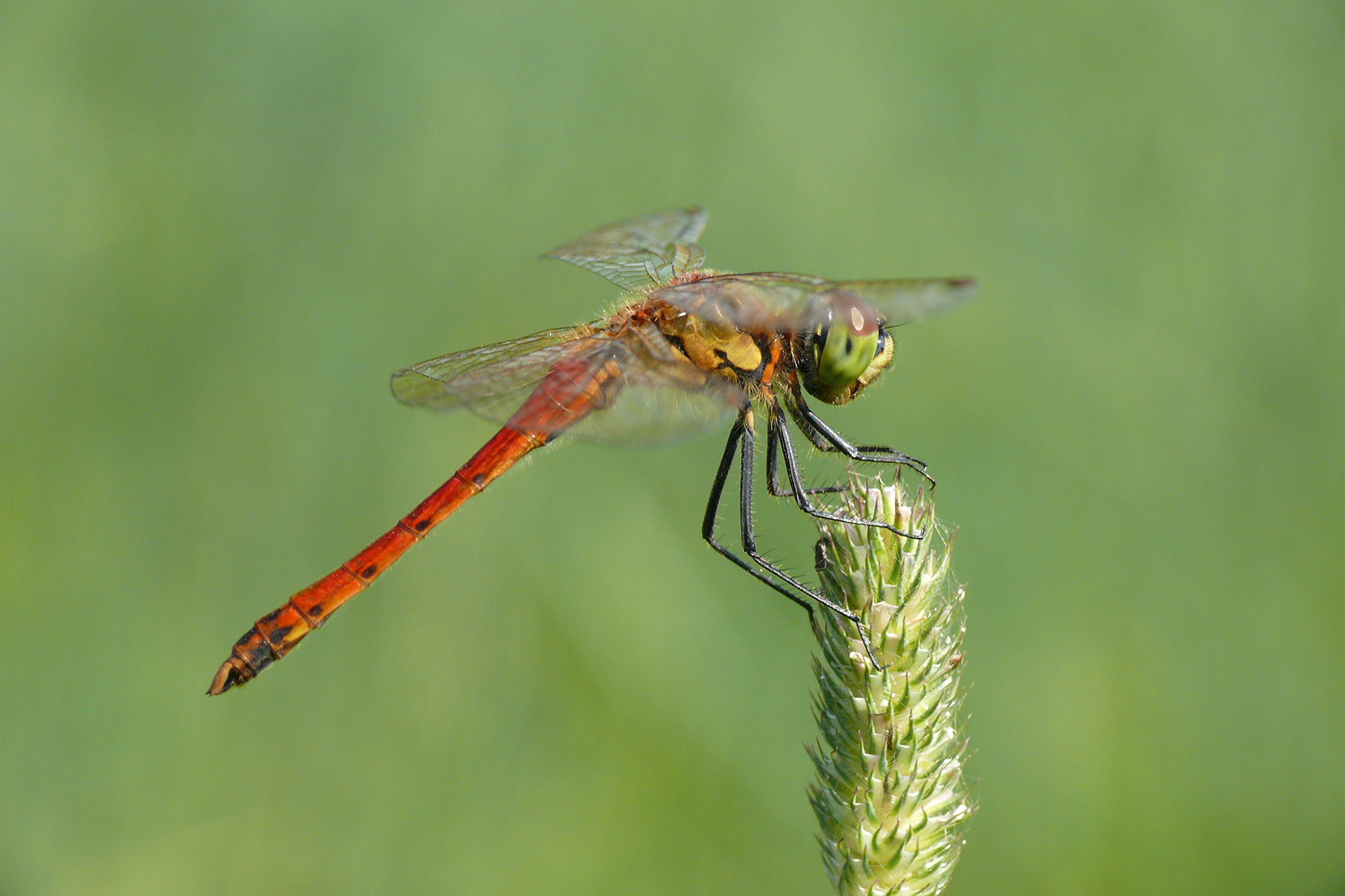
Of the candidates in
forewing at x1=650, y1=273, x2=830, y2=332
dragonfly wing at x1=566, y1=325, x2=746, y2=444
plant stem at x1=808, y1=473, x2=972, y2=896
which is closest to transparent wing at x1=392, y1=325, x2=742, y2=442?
dragonfly wing at x1=566, y1=325, x2=746, y2=444

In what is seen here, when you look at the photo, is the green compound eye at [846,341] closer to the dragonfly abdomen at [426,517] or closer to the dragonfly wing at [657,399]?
the dragonfly wing at [657,399]

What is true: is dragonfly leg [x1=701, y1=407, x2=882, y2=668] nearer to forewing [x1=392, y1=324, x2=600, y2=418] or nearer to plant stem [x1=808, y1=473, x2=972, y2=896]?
forewing [x1=392, y1=324, x2=600, y2=418]

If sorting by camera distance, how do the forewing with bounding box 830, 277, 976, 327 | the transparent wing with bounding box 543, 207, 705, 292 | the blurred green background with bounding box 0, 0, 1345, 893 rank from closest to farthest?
the forewing with bounding box 830, 277, 976, 327, the blurred green background with bounding box 0, 0, 1345, 893, the transparent wing with bounding box 543, 207, 705, 292

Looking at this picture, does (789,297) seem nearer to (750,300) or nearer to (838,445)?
(750,300)

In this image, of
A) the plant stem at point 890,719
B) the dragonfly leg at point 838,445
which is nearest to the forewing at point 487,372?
the dragonfly leg at point 838,445

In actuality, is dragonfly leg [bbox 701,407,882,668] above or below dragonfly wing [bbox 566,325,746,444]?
below
